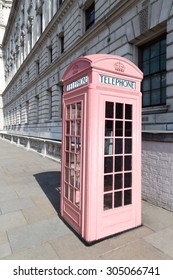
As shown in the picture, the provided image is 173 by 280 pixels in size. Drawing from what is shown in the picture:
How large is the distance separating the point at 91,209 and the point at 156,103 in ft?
16.6

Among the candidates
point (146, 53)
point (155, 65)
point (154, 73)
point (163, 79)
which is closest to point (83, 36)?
point (146, 53)

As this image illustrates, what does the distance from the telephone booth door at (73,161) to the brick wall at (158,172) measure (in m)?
2.25

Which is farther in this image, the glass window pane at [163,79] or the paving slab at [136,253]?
the glass window pane at [163,79]

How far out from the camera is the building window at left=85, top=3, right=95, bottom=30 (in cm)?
1250

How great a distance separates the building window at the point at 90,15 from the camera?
12.5 metres

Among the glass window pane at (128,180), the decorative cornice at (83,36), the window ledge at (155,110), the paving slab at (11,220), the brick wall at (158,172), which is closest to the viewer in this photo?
the glass window pane at (128,180)

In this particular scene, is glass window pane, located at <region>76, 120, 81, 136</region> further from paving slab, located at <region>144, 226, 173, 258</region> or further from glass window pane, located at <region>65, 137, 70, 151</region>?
paving slab, located at <region>144, 226, 173, 258</region>

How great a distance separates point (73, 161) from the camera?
4.18 metres

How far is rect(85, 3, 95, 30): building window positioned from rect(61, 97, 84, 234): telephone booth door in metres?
10.3

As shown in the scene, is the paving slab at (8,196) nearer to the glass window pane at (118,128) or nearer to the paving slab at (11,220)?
the paving slab at (11,220)

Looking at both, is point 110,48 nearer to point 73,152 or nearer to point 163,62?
point 163,62

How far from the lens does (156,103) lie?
7.43 m

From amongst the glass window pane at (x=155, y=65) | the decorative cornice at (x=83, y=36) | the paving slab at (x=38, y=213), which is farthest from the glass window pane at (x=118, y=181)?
the decorative cornice at (x=83, y=36)
